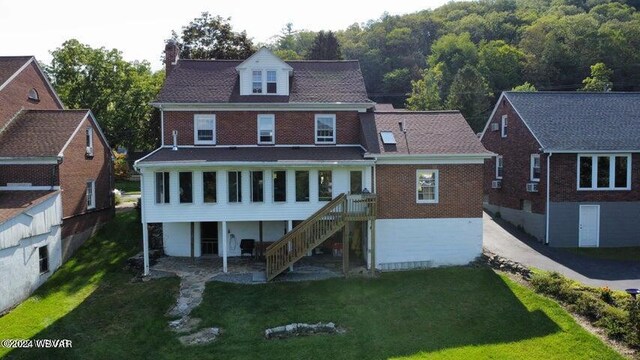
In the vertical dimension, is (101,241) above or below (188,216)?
below

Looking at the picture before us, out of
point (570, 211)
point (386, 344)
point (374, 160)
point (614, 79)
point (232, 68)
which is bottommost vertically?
point (386, 344)

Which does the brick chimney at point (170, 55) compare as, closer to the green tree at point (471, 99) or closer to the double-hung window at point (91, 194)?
the double-hung window at point (91, 194)

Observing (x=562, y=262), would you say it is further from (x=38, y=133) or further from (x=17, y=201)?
(x=38, y=133)

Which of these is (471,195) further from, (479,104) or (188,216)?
(479,104)

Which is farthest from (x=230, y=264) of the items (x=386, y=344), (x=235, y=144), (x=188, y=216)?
(x=386, y=344)

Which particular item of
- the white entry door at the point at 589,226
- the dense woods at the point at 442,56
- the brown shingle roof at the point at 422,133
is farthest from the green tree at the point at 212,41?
the white entry door at the point at 589,226

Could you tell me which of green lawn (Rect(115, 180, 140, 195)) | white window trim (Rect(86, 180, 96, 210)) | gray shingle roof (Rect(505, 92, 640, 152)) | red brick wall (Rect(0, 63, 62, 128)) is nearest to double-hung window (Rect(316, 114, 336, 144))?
gray shingle roof (Rect(505, 92, 640, 152))

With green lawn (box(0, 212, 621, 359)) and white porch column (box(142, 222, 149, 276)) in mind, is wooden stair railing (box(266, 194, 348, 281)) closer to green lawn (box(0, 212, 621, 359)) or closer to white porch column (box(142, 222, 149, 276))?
green lawn (box(0, 212, 621, 359))
